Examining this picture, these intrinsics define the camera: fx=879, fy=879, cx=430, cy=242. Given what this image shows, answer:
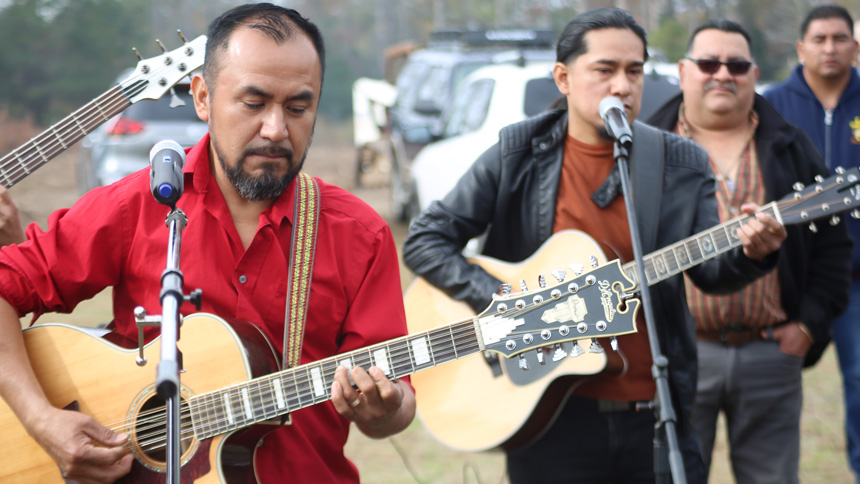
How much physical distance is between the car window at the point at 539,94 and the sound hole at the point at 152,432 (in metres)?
4.76

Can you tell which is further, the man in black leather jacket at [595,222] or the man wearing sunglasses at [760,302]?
the man wearing sunglasses at [760,302]

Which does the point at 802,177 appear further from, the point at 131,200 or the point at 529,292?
the point at 131,200

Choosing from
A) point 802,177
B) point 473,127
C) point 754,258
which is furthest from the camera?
point 473,127

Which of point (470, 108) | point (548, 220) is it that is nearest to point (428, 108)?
point (470, 108)

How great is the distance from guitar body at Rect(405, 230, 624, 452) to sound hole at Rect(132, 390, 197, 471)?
1.22m

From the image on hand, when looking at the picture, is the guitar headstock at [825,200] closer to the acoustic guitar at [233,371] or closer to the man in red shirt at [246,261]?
the acoustic guitar at [233,371]

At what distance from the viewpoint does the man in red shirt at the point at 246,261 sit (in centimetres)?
253

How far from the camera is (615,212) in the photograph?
3.34 metres

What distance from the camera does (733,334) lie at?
13.0 ft

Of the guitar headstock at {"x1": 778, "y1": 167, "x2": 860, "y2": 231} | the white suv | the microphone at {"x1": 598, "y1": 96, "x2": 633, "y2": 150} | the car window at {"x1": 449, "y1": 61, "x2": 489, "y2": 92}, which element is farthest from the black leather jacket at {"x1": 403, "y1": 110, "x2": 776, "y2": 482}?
the car window at {"x1": 449, "y1": 61, "x2": 489, "y2": 92}

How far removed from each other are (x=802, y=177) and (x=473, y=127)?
13.0ft

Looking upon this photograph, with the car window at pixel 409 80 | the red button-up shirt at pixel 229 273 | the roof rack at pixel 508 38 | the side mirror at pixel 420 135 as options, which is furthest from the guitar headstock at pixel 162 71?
the roof rack at pixel 508 38

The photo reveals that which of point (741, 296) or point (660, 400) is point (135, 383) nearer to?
point (660, 400)

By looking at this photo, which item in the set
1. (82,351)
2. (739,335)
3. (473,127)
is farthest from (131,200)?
(473,127)
